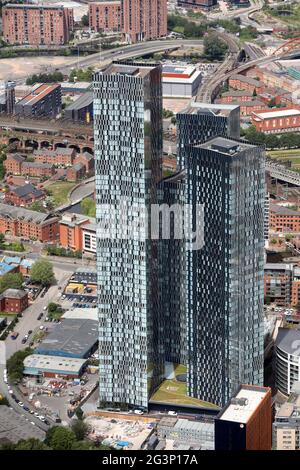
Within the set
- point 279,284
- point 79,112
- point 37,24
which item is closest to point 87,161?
point 79,112

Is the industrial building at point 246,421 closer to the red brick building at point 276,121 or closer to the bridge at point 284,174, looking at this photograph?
the bridge at point 284,174

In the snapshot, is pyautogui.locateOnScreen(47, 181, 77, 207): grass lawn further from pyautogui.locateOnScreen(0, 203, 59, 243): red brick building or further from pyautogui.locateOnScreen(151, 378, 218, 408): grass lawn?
pyautogui.locateOnScreen(151, 378, 218, 408): grass lawn

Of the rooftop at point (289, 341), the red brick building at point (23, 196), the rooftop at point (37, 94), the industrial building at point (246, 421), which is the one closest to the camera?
the industrial building at point (246, 421)

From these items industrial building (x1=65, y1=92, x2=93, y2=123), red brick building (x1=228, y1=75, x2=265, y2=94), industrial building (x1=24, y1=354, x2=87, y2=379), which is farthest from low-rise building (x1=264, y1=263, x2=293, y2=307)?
red brick building (x1=228, y1=75, x2=265, y2=94)

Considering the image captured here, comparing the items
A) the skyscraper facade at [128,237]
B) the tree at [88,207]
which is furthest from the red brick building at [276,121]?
the skyscraper facade at [128,237]

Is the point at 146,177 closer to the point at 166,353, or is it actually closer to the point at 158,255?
the point at 158,255

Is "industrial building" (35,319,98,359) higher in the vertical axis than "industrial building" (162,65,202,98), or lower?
lower
